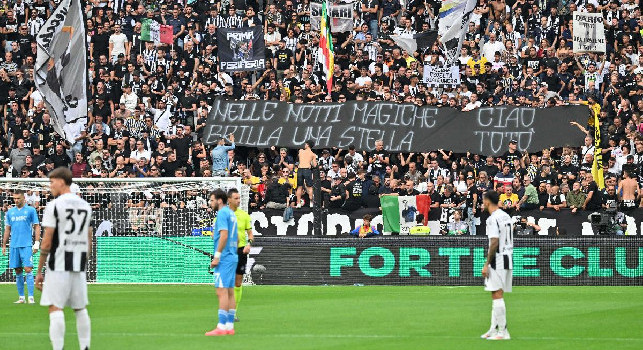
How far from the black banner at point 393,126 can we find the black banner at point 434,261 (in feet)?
17.1

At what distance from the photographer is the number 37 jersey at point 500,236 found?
15648mm

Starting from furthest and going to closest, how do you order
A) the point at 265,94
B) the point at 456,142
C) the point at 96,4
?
1. the point at 96,4
2. the point at 265,94
3. the point at 456,142

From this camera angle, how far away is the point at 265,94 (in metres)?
34.8

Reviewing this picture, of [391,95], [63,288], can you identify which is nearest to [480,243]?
[391,95]

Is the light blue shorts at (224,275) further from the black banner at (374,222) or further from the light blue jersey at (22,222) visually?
the black banner at (374,222)

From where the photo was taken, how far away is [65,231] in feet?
41.0

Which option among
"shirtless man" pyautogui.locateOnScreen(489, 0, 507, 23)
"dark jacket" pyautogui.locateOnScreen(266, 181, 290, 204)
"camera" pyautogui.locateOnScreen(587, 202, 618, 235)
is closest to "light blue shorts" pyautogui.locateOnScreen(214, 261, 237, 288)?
"camera" pyautogui.locateOnScreen(587, 202, 618, 235)

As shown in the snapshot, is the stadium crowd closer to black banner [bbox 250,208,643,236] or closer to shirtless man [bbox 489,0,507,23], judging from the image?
shirtless man [bbox 489,0,507,23]

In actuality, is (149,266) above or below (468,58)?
below

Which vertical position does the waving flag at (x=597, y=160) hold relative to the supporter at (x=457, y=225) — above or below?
above

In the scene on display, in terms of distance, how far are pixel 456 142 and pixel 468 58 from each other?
2995 millimetres

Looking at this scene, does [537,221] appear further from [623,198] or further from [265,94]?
[265,94]

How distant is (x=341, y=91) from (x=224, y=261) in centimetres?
1827

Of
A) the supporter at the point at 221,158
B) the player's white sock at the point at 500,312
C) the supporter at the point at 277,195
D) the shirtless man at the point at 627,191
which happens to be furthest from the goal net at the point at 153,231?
the player's white sock at the point at 500,312
